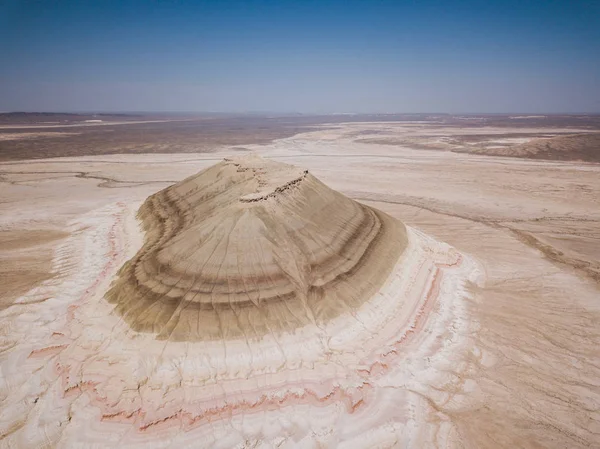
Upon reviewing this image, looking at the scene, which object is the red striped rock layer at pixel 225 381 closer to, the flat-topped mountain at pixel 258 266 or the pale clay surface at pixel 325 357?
the pale clay surface at pixel 325 357

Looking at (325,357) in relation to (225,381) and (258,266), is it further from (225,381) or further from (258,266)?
(258,266)

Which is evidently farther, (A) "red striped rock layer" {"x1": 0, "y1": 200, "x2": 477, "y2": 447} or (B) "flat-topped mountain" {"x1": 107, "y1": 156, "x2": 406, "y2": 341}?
(B) "flat-topped mountain" {"x1": 107, "y1": 156, "x2": 406, "y2": 341}

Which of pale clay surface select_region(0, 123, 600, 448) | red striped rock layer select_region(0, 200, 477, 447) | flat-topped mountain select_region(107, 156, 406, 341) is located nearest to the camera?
red striped rock layer select_region(0, 200, 477, 447)

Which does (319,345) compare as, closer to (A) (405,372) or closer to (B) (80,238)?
(A) (405,372)

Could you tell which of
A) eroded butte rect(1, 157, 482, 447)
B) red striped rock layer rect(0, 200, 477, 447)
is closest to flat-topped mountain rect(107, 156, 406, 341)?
eroded butte rect(1, 157, 482, 447)

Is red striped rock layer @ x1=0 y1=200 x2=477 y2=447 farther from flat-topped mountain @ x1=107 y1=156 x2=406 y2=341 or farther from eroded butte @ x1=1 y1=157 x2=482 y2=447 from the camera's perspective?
flat-topped mountain @ x1=107 y1=156 x2=406 y2=341
